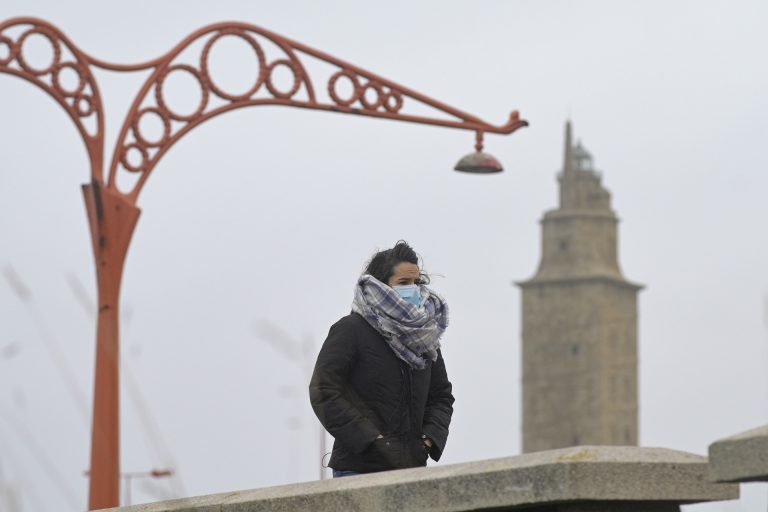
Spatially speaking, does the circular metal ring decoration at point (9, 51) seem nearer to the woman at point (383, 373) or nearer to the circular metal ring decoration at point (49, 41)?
the circular metal ring decoration at point (49, 41)

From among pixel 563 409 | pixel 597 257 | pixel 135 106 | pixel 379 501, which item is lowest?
pixel 379 501

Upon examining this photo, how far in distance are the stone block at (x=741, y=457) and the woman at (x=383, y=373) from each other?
211cm

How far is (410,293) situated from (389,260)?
0.46 ft

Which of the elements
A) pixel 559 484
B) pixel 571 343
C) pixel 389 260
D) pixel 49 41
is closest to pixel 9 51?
pixel 49 41

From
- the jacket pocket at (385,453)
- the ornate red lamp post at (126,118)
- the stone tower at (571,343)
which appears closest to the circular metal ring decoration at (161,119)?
the ornate red lamp post at (126,118)

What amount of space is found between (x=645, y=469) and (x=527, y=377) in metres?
109

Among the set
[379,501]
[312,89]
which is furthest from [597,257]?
[379,501]

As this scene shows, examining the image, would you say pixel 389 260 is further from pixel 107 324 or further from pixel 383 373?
pixel 107 324

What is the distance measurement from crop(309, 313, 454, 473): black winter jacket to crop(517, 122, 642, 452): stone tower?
105277 mm

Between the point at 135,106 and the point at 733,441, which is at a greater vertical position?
the point at 135,106

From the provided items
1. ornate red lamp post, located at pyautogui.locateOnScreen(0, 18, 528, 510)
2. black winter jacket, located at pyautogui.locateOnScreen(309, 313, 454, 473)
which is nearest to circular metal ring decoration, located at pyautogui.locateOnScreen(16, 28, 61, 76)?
ornate red lamp post, located at pyautogui.locateOnScreen(0, 18, 528, 510)

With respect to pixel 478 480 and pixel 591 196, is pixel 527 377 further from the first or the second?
pixel 478 480

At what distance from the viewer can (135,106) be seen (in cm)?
1350

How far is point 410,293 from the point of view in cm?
674
